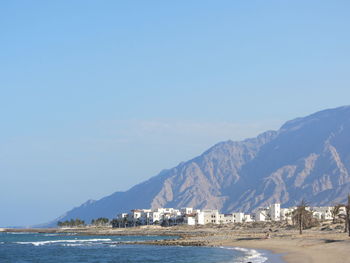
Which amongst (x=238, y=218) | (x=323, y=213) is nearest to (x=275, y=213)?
(x=238, y=218)

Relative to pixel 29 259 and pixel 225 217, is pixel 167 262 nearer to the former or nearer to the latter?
pixel 29 259

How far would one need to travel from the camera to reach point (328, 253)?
180ft

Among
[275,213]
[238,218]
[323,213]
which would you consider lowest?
[238,218]

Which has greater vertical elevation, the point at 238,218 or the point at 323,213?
the point at 323,213

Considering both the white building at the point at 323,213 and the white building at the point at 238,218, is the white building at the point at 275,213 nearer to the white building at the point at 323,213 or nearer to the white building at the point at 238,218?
the white building at the point at 238,218

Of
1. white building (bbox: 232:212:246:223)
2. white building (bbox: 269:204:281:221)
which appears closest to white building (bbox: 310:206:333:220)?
white building (bbox: 269:204:281:221)

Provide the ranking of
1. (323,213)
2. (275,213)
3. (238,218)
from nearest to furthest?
(323,213)
(275,213)
(238,218)

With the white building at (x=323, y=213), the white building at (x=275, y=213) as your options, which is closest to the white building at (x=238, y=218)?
the white building at (x=275, y=213)

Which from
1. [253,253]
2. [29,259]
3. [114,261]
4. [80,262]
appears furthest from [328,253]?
[29,259]

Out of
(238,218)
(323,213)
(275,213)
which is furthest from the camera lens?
(238,218)

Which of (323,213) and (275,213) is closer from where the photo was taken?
(323,213)

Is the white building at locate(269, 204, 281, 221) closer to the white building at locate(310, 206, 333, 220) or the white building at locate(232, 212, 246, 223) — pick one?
A: the white building at locate(232, 212, 246, 223)

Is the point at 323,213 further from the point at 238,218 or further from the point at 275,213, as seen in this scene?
the point at 238,218

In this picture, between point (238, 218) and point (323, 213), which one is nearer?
point (323, 213)
